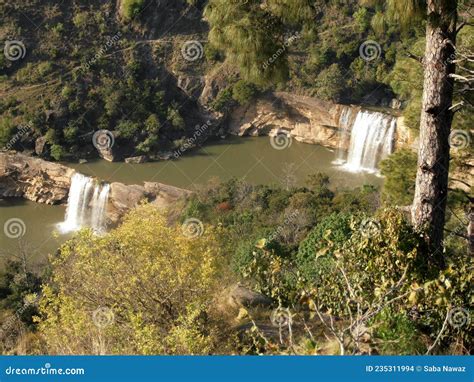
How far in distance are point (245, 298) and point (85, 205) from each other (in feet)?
52.9

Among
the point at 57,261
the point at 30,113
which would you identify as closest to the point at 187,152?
the point at 30,113

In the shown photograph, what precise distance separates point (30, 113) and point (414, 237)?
85.2ft

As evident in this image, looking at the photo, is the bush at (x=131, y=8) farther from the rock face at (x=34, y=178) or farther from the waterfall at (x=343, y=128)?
the waterfall at (x=343, y=128)

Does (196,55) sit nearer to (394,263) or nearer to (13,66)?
(13,66)

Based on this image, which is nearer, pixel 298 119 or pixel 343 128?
pixel 343 128

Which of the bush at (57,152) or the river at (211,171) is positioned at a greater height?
the bush at (57,152)

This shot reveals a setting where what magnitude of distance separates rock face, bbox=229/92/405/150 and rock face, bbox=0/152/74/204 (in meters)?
10.6

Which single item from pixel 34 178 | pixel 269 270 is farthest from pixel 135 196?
pixel 269 270

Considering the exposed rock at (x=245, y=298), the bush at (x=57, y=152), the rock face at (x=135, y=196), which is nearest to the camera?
the exposed rock at (x=245, y=298)

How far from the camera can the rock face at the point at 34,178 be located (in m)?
24.8

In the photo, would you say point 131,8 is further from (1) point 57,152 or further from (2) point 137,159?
(1) point 57,152

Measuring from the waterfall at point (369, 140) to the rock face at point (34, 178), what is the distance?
12.7 metres

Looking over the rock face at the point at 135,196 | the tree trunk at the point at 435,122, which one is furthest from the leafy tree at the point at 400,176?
the rock face at the point at 135,196

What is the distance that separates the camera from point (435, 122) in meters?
5.40
